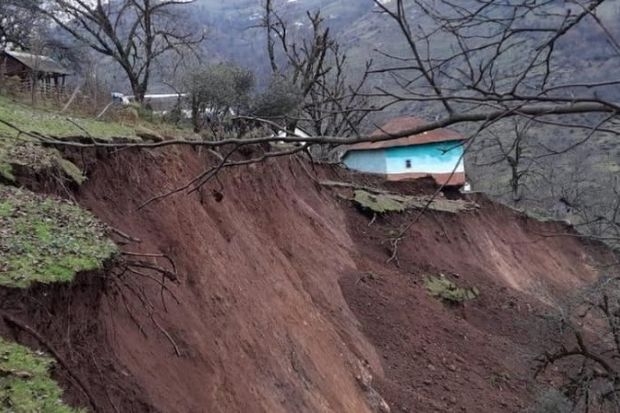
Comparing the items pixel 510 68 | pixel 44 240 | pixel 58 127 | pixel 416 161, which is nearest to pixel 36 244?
pixel 44 240

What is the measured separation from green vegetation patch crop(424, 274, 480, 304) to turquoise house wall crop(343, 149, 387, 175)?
1584 cm

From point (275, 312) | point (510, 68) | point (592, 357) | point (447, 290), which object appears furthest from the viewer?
point (447, 290)

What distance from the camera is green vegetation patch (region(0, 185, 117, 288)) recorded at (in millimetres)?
5336

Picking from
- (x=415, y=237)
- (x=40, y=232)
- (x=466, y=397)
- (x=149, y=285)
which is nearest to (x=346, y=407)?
(x=466, y=397)

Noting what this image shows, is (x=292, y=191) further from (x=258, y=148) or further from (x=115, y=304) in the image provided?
(x=115, y=304)

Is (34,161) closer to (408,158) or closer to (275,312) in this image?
(275,312)

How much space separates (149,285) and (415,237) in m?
13.2

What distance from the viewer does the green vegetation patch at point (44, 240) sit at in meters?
5.34

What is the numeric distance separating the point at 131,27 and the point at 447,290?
17.6 meters

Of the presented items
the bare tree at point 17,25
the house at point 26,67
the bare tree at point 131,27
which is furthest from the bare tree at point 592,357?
the bare tree at point 17,25

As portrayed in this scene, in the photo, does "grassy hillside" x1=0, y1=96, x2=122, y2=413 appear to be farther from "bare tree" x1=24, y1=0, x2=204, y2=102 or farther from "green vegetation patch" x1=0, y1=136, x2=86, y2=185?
"bare tree" x1=24, y1=0, x2=204, y2=102

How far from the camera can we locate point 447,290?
18.3 metres

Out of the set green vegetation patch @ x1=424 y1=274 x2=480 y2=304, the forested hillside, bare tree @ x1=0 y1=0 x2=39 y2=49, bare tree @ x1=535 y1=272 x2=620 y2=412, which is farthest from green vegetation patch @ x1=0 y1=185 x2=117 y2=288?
bare tree @ x1=0 y1=0 x2=39 y2=49

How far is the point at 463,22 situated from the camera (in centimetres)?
392
